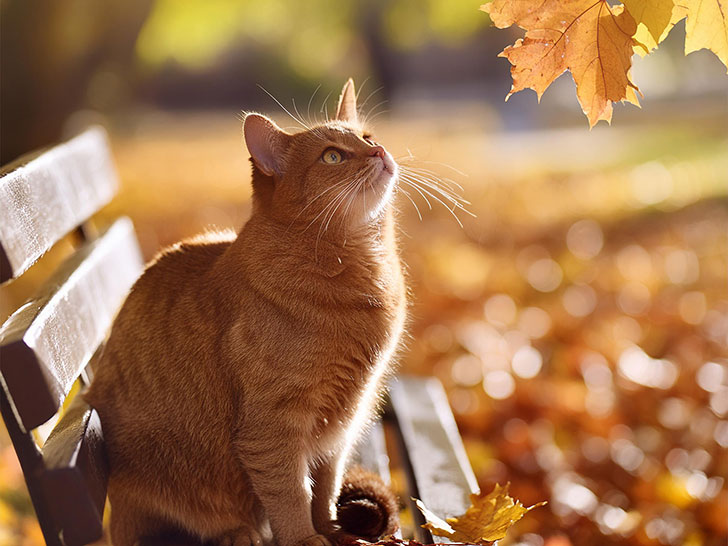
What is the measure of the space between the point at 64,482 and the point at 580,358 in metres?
3.30

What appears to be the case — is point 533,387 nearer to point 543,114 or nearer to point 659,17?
point 659,17

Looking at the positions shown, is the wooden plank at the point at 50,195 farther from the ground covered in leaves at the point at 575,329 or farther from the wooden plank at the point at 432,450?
the wooden plank at the point at 432,450

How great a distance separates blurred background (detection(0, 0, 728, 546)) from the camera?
10.4 feet

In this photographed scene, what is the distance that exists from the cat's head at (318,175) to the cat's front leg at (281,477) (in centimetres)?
49

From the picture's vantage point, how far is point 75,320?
191 cm

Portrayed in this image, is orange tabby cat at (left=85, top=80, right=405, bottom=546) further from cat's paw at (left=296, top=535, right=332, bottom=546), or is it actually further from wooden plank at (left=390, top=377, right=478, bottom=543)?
wooden plank at (left=390, top=377, right=478, bottom=543)

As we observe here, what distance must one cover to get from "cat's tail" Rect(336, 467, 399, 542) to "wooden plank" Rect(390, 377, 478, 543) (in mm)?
111

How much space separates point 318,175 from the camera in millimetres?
1824

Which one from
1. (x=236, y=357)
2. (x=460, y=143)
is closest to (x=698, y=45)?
(x=236, y=357)

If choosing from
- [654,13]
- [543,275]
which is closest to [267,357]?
[654,13]

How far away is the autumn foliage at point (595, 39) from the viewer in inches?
64.4

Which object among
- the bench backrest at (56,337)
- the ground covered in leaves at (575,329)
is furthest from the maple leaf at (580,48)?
the bench backrest at (56,337)

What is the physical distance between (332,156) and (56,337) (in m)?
0.73

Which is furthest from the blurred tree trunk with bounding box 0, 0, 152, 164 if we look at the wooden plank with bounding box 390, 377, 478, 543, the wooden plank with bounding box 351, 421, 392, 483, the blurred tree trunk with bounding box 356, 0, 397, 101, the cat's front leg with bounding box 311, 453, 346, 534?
the blurred tree trunk with bounding box 356, 0, 397, 101
